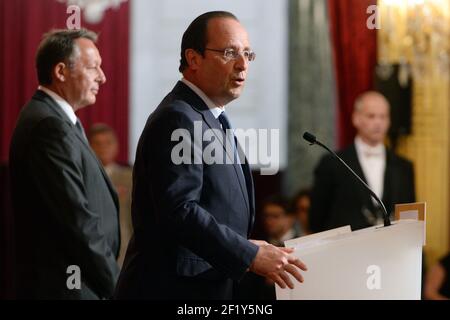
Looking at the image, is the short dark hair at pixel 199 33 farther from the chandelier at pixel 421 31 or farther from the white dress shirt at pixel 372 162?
the chandelier at pixel 421 31

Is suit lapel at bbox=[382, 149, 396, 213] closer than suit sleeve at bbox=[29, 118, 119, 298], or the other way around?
suit sleeve at bbox=[29, 118, 119, 298]

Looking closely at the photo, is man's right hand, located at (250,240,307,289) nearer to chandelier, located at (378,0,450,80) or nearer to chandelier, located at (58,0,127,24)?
chandelier, located at (378,0,450,80)

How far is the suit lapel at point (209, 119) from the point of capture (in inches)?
93.6

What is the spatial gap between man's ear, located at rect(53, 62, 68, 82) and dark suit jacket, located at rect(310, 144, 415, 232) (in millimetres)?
2045

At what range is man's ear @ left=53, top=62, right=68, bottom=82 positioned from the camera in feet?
9.87

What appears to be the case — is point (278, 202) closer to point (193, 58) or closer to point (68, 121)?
point (68, 121)

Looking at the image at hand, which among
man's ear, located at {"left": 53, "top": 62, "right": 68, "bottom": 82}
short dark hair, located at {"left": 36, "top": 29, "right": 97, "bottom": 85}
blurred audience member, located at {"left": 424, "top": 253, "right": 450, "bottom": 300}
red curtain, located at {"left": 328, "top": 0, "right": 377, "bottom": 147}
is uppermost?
red curtain, located at {"left": 328, "top": 0, "right": 377, "bottom": 147}

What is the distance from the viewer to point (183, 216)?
87.0 inches

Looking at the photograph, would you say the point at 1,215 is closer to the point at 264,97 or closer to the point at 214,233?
the point at 264,97

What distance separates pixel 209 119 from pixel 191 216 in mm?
297
